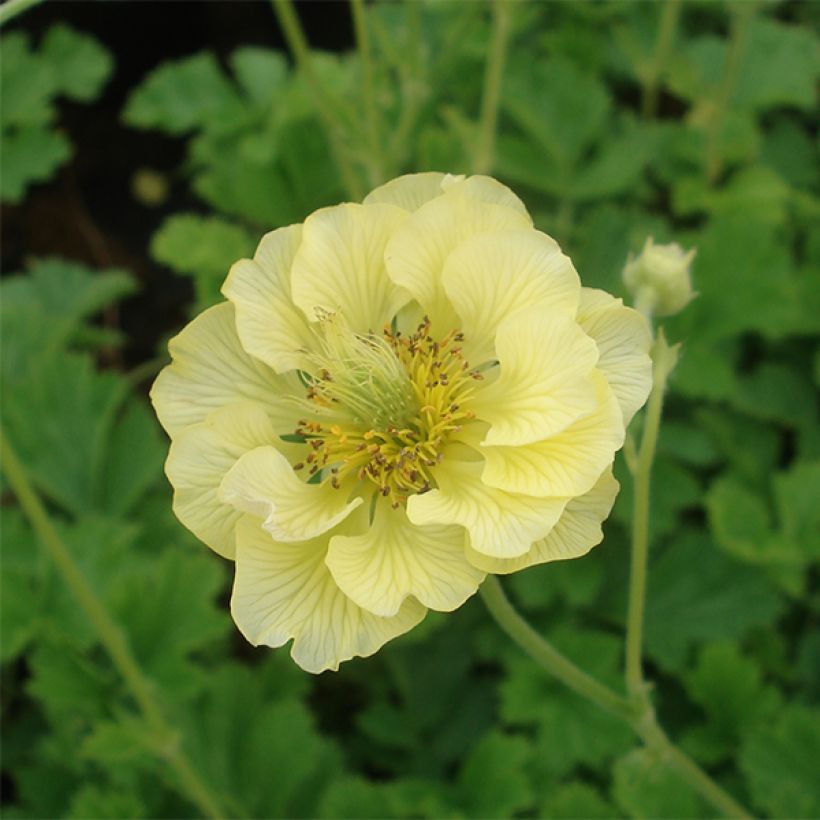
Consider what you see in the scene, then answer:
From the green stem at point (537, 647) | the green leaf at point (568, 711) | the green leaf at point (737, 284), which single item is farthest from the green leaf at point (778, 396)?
the green stem at point (537, 647)

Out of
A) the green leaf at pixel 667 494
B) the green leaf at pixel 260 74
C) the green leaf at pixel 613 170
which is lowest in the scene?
the green leaf at pixel 667 494

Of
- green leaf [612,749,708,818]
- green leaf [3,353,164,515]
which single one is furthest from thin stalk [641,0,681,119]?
green leaf [612,749,708,818]

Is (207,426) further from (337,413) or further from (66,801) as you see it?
(66,801)

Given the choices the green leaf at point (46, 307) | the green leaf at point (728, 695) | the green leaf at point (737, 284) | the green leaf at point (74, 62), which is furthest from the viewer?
the green leaf at point (74, 62)

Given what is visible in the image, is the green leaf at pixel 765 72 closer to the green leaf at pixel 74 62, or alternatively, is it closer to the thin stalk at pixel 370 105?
the thin stalk at pixel 370 105

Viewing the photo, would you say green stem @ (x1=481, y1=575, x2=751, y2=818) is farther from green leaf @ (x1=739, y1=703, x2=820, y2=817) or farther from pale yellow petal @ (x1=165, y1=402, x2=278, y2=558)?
pale yellow petal @ (x1=165, y1=402, x2=278, y2=558)

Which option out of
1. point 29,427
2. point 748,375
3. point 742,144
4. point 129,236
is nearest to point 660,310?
point 748,375
